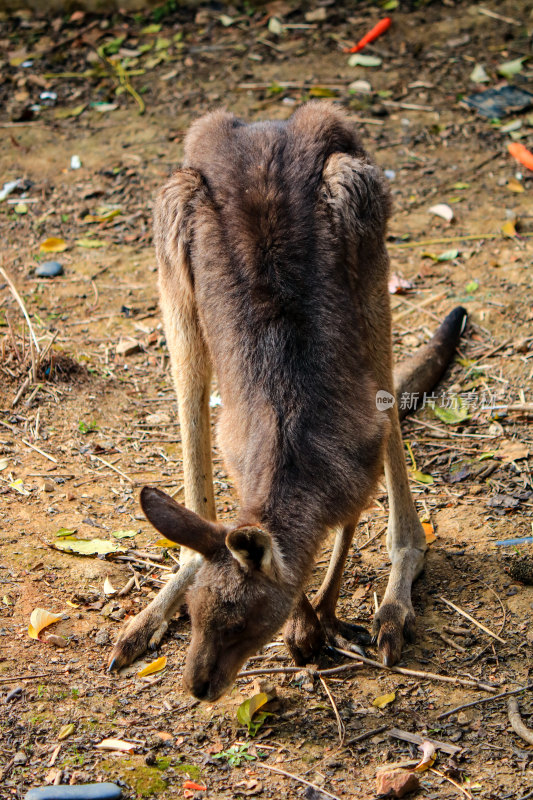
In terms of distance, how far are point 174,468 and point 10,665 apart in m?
1.64

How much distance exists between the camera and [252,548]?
2936 millimetres

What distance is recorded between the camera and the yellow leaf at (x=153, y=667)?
12.1ft

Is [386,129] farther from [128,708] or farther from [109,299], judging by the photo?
[128,708]

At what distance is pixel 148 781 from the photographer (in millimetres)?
3117

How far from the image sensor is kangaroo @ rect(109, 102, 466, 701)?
3.07 m

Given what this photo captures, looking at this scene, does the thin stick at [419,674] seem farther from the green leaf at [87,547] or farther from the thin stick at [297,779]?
the green leaf at [87,547]

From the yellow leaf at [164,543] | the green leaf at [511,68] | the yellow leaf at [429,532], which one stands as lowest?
the yellow leaf at [429,532]

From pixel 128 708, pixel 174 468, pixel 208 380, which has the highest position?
pixel 208 380

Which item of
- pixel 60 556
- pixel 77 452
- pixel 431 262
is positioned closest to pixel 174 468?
pixel 77 452

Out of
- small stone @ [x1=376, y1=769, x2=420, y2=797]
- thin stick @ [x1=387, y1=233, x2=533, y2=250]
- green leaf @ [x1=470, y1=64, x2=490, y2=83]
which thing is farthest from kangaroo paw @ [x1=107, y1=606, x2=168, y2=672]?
green leaf @ [x1=470, y1=64, x2=490, y2=83]

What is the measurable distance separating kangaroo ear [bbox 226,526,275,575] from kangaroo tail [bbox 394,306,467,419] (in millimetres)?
2282

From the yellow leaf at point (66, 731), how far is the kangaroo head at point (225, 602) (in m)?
0.52

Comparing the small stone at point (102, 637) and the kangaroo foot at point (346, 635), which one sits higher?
the small stone at point (102, 637)

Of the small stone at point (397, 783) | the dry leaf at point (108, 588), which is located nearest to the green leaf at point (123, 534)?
the dry leaf at point (108, 588)
